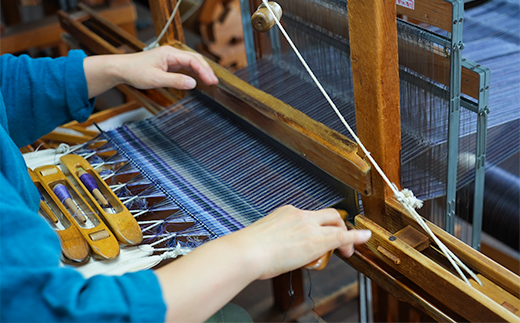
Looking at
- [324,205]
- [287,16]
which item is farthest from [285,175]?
[287,16]

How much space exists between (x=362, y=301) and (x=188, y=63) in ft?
3.26

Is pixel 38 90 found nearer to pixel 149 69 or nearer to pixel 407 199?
pixel 149 69

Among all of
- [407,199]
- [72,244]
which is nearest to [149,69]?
[72,244]

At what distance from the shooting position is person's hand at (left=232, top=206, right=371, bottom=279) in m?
0.96

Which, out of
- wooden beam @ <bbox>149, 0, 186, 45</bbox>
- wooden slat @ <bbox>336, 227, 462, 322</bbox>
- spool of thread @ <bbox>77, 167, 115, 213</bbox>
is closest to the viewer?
wooden slat @ <bbox>336, 227, 462, 322</bbox>

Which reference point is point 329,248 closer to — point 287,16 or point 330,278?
point 287,16

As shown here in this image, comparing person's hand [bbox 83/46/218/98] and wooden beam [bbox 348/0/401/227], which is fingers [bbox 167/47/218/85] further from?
wooden beam [bbox 348/0/401/227]

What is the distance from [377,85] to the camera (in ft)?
3.61

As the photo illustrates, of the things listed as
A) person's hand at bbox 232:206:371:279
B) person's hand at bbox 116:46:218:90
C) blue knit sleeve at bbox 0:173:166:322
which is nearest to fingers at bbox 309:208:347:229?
person's hand at bbox 232:206:371:279

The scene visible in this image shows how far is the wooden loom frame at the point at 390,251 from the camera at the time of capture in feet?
3.32

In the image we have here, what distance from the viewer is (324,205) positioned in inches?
51.1

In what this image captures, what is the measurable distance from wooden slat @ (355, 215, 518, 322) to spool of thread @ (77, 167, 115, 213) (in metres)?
0.62

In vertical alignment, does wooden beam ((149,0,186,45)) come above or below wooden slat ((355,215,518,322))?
above

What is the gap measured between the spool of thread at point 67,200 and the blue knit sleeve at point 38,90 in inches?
13.3
